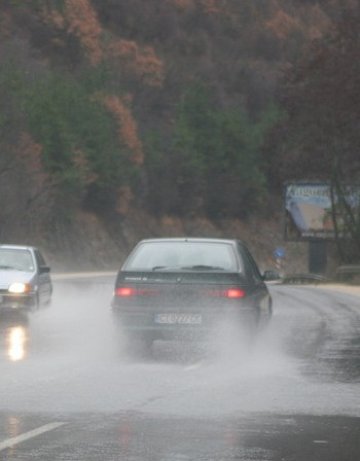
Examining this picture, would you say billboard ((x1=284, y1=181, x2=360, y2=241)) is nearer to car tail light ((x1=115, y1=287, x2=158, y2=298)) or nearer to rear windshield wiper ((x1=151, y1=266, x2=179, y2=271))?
rear windshield wiper ((x1=151, y1=266, x2=179, y2=271))

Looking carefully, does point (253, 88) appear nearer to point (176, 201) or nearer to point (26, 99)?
point (176, 201)

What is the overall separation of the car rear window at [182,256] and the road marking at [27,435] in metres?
8.39

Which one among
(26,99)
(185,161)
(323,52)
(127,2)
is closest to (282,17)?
(127,2)

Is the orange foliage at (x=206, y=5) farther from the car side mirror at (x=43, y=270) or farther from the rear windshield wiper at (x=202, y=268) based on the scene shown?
the rear windshield wiper at (x=202, y=268)

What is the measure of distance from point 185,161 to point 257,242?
7.88 metres

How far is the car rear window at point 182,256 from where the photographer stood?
840 inches

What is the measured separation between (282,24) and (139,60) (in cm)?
3038

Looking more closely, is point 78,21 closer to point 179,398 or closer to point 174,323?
point 174,323

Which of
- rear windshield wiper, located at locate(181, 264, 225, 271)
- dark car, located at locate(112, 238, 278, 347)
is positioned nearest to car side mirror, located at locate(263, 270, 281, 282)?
rear windshield wiper, located at locate(181, 264, 225, 271)

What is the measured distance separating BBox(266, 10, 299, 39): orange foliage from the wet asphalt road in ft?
361

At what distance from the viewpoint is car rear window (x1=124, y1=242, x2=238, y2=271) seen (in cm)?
2133

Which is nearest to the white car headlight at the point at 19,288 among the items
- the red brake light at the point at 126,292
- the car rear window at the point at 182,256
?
the car rear window at the point at 182,256

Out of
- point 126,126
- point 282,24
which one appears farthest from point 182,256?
point 282,24

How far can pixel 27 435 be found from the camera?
12.2 meters
